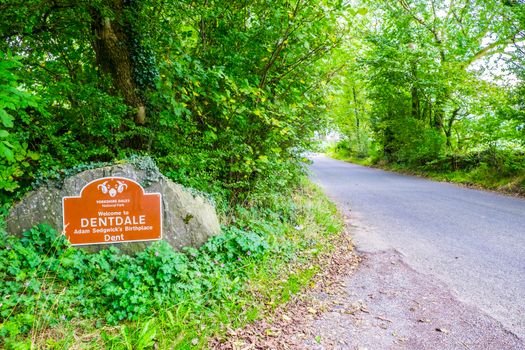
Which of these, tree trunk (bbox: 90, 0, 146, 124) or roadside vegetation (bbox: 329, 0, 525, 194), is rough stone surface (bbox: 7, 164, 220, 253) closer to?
tree trunk (bbox: 90, 0, 146, 124)

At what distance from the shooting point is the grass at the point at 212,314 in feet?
8.61

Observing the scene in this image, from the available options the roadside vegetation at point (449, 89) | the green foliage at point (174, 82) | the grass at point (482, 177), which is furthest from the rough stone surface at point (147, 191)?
the grass at point (482, 177)

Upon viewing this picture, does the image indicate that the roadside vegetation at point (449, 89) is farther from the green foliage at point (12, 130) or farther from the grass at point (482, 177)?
the green foliage at point (12, 130)

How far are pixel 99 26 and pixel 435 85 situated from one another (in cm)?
1563

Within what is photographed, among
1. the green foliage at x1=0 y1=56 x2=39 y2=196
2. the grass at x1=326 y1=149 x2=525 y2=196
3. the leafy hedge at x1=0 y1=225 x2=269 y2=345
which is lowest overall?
the leafy hedge at x1=0 y1=225 x2=269 y2=345

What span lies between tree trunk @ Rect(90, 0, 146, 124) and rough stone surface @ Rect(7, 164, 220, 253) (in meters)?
1.22

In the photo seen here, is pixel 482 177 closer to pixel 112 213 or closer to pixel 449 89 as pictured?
pixel 449 89

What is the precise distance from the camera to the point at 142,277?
325 centimetres

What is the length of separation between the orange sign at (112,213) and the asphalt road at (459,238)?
361 centimetres

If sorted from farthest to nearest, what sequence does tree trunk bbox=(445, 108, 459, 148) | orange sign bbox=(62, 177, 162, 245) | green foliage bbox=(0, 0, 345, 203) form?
tree trunk bbox=(445, 108, 459, 148) → green foliage bbox=(0, 0, 345, 203) → orange sign bbox=(62, 177, 162, 245)

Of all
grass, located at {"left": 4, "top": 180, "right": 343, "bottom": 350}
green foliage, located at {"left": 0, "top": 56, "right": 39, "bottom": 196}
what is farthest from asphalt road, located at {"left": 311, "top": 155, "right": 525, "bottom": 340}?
green foliage, located at {"left": 0, "top": 56, "right": 39, "bottom": 196}

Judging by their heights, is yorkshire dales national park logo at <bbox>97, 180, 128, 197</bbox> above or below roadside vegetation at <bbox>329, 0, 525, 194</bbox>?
below

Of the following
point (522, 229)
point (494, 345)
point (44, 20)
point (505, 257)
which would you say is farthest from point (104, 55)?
point (522, 229)

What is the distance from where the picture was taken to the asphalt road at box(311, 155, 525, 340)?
13.0 feet
